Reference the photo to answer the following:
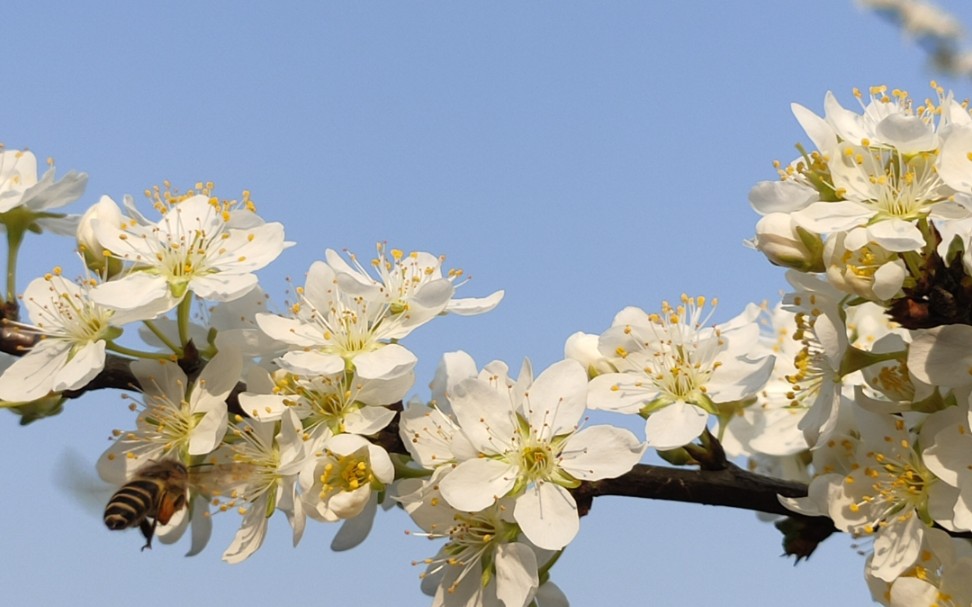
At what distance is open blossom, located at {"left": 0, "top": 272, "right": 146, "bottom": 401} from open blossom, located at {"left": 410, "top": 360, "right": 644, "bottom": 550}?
88 cm

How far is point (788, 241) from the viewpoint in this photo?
2693 mm

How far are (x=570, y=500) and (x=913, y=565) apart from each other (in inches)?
35.5

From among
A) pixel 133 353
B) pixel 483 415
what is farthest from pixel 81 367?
pixel 483 415

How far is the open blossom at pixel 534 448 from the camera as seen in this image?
261 cm

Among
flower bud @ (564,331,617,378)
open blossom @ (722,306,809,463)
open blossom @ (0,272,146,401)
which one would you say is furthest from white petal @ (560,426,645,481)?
open blossom @ (722,306,809,463)

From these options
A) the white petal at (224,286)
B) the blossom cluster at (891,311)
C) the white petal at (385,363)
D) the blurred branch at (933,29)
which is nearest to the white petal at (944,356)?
the blossom cluster at (891,311)

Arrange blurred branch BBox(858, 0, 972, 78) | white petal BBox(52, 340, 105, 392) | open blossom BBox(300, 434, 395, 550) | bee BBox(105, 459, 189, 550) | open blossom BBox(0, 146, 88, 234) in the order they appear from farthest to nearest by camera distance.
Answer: blurred branch BBox(858, 0, 972, 78)
open blossom BBox(0, 146, 88, 234)
bee BBox(105, 459, 189, 550)
white petal BBox(52, 340, 105, 392)
open blossom BBox(300, 434, 395, 550)

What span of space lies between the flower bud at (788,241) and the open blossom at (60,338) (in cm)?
166

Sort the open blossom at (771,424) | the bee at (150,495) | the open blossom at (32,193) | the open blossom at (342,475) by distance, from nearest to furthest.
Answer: the open blossom at (342,475), the bee at (150,495), the open blossom at (32,193), the open blossom at (771,424)

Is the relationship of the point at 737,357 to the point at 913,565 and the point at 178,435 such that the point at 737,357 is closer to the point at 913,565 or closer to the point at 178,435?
the point at 913,565

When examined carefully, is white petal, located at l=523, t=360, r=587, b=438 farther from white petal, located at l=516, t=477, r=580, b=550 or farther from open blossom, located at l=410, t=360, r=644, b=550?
white petal, located at l=516, t=477, r=580, b=550

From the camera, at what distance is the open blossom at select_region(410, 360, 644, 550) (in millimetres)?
2607

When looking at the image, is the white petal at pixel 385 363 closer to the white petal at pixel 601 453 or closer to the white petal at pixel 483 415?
the white petal at pixel 483 415

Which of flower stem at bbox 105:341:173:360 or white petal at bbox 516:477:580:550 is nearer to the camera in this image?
white petal at bbox 516:477:580:550
